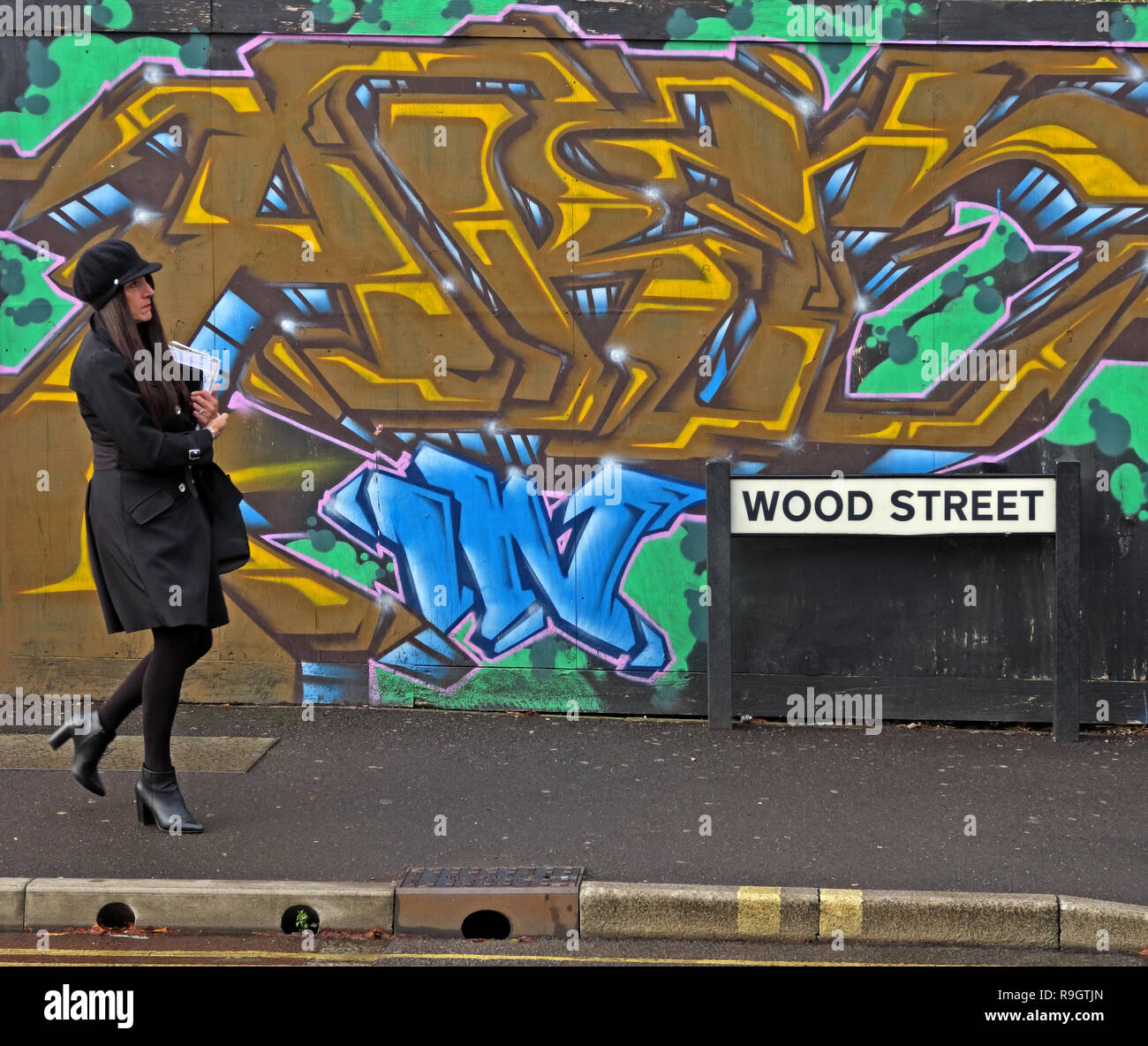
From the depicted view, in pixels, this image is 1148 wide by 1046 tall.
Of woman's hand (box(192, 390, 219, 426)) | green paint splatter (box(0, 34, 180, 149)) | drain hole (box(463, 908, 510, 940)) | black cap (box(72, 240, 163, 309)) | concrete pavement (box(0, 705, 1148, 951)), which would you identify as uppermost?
green paint splatter (box(0, 34, 180, 149))

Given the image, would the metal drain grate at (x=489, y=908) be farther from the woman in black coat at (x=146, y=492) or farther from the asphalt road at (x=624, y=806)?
the woman in black coat at (x=146, y=492)

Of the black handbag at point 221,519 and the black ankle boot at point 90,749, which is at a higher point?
the black handbag at point 221,519

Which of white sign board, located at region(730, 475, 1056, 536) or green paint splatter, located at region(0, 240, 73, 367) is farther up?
green paint splatter, located at region(0, 240, 73, 367)

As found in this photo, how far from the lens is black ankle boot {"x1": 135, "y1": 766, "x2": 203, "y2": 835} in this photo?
5328 mm

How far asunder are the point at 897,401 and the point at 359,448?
2.56 m

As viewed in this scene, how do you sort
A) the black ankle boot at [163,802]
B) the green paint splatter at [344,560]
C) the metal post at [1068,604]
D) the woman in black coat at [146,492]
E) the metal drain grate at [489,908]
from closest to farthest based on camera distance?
the metal drain grate at [489,908], the woman in black coat at [146,492], the black ankle boot at [163,802], the metal post at [1068,604], the green paint splatter at [344,560]

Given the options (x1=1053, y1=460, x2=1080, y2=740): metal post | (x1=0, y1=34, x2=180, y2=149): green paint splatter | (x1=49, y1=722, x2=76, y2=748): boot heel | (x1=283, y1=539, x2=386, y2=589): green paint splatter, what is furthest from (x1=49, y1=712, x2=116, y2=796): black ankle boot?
(x1=1053, y1=460, x2=1080, y2=740): metal post

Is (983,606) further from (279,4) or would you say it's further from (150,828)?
(279,4)

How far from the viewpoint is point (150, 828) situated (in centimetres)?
541

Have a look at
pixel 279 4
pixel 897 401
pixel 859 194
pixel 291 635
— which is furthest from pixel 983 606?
pixel 279 4

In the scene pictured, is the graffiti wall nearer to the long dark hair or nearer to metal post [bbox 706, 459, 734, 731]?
metal post [bbox 706, 459, 734, 731]

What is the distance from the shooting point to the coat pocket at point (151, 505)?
204 inches

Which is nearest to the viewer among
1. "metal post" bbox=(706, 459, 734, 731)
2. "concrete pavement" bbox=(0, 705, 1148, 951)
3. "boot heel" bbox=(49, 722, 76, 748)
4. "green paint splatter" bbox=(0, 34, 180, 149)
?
"concrete pavement" bbox=(0, 705, 1148, 951)

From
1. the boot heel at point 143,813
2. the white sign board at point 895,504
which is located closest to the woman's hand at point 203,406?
the boot heel at point 143,813
